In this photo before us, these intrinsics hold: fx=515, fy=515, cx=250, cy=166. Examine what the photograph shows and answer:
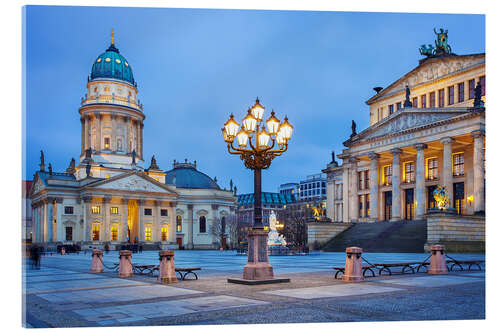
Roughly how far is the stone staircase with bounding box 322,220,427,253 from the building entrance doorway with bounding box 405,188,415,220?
6841mm

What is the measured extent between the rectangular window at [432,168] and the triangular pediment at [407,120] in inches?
231

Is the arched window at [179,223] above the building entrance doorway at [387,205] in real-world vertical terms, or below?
below

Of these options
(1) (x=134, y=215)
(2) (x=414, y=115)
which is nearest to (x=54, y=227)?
(1) (x=134, y=215)

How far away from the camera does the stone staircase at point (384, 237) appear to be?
44562mm

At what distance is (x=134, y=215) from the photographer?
93000 mm

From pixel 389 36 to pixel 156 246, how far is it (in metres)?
76.9

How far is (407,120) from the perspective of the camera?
183 feet

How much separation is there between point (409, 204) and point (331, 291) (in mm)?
47573

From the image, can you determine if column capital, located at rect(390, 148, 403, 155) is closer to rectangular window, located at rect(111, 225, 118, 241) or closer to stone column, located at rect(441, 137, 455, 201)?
stone column, located at rect(441, 137, 455, 201)

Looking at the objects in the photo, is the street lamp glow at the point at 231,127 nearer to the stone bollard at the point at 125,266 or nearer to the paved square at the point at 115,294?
the paved square at the point at 115,294

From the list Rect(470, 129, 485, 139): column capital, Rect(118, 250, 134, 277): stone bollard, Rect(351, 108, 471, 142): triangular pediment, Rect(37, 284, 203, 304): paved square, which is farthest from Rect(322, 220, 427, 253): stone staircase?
Rect(37, 284, 203, 304): paved square

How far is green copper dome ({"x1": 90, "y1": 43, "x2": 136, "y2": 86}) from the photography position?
95438mm

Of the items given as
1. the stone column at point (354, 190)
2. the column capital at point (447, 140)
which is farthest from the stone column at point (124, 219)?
the column capital at point (447, 140)
